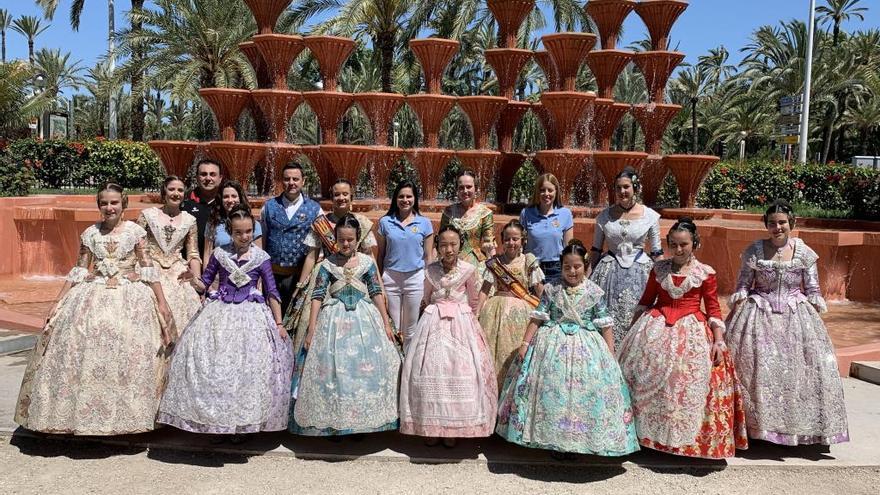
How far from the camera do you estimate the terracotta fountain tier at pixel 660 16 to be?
12.0 m

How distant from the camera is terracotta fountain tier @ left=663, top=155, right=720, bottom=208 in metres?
11.7

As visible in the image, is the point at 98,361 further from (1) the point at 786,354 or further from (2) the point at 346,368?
(1) the point at 786,354

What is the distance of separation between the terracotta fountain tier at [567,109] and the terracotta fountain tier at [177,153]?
5349mm

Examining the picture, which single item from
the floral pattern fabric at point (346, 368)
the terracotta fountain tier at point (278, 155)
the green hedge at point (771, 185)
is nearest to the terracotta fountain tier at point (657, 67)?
the terracotta fountain tier at point (278, 155)

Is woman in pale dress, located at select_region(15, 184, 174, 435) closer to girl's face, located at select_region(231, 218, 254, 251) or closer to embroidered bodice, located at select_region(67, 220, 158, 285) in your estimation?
embroidered bodice, located at select_region(67, 220, 158, 285)

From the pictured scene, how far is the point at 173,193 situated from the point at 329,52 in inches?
263

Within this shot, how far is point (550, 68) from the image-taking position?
12281 millimetres

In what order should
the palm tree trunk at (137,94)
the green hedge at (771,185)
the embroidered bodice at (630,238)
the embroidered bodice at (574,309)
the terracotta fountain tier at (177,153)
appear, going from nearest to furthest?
the embroidered bodice at (574,309)
the embroidered bodice at (630,238)
the terracotta fountain tier at (177,153)
the green hedge at (771,185)
the palm tree trunk at (137,94)

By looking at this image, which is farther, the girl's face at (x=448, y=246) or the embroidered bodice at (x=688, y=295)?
the girl's face at (x=448, y=246)

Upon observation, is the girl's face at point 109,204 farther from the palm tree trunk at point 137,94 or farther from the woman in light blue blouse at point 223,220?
the palm tree trunk at point 137,94

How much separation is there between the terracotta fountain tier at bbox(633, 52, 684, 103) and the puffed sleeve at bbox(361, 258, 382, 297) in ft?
27.9

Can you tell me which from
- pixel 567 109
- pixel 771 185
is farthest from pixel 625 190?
pixel 771 185

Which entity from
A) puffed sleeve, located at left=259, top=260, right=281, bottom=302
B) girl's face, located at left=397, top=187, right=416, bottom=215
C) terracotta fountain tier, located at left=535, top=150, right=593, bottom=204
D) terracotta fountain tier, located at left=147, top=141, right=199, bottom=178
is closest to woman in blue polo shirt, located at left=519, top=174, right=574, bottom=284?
girl's face, located at left=397, top=187, right=416, bottom=215

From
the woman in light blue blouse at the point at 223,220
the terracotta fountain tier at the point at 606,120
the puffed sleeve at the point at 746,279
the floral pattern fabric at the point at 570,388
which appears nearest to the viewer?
the floral pattern fabric at the point at 570,388
